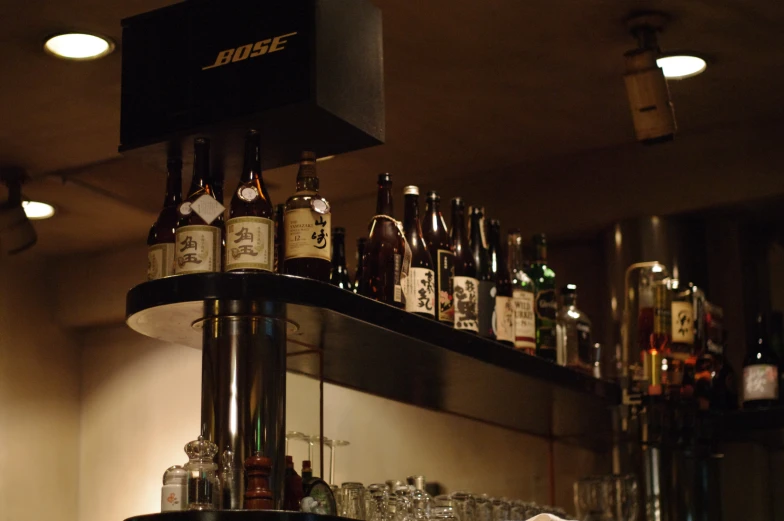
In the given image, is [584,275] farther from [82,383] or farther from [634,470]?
[82,383]

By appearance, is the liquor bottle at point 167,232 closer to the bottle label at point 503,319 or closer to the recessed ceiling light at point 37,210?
the bottle label at point 503,319

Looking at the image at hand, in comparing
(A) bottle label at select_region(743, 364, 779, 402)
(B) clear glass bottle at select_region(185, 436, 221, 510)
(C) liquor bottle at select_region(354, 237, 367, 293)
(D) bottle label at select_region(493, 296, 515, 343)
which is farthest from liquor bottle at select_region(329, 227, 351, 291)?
(A) bottle label at select_region(743, 364, 779, 402)

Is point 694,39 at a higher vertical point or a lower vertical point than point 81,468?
higher

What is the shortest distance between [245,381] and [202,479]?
0.21 m

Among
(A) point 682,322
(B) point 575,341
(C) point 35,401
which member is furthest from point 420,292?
(C) point 35,401

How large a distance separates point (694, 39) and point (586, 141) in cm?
85

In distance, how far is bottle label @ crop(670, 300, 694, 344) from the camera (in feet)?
11.1

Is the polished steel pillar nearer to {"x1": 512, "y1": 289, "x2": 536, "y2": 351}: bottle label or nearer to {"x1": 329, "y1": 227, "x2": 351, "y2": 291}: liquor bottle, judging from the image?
{"x1": 329, "y1": 227, "x2": 351, "y2": 291}: liquor bottle

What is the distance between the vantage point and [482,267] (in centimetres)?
312

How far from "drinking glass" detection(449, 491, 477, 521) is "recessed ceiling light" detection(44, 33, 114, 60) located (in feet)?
5.42

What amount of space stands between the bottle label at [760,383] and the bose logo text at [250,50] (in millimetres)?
2138

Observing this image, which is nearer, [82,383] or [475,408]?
[475,408]

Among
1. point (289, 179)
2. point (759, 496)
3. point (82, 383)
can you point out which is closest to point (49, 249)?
point (82, 383)

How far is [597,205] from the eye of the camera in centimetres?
423
